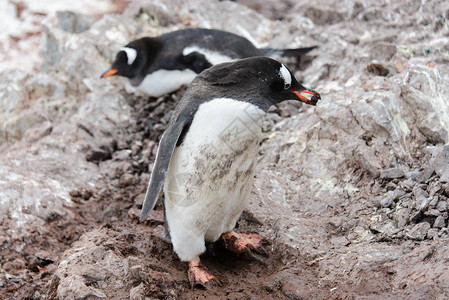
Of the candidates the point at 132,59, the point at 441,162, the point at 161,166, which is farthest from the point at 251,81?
the point at 132,59

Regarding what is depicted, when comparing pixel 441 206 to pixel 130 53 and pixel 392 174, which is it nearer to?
pixel 392 174

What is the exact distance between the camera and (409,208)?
Result: 8.87 ft

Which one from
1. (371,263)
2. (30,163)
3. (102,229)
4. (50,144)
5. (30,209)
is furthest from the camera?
(50,144)

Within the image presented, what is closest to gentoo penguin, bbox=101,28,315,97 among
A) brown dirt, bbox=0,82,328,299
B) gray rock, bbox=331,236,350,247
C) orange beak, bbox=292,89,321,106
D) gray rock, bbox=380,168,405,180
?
brown dirt, bbox=0,82,328,299

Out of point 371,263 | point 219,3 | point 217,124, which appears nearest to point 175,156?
point 217,124

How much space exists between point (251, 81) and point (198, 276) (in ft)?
3.69

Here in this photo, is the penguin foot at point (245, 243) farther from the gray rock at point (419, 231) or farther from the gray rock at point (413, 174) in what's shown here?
the gray rock at point (413, 174)

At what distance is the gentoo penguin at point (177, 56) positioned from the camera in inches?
188

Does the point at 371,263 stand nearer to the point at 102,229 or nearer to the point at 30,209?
the point at 102,229

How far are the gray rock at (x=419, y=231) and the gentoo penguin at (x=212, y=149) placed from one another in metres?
0.87

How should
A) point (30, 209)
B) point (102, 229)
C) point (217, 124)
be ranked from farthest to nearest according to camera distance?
point (30, 209) → point (102, 229) → point (217, 124)

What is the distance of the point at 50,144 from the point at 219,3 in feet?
9.81

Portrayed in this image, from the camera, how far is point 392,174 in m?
3.04

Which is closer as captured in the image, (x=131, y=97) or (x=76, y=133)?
(x=76, y=133)
